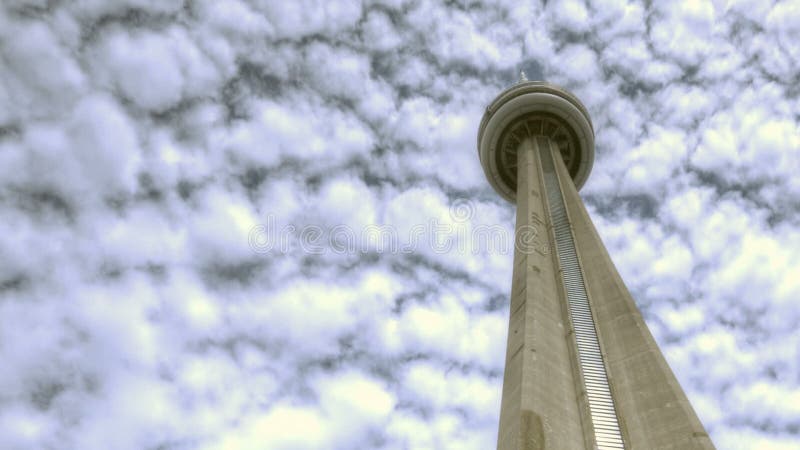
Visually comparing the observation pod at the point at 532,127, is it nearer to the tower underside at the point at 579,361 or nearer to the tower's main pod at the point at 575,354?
the tower's main pod at the point at 575,354

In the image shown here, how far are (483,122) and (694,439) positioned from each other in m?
18.9

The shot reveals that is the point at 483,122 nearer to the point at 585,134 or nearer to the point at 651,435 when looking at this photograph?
the point at 585,134

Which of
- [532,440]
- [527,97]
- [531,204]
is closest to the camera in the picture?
[532,440]

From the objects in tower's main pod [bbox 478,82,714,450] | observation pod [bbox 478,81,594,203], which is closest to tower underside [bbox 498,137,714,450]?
tower's main pod [bbox 478,82,714,450]

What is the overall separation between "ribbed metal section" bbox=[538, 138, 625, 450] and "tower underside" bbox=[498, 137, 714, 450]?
0.02 meters

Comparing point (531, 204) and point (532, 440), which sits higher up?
point (531, 204)

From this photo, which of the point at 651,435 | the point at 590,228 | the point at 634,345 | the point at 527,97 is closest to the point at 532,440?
the point at 651,435

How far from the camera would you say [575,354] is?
1203 cm

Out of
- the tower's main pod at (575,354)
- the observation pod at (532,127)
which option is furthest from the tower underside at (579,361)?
the observation pod at (532,127)

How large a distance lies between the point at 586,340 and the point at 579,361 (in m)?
0.85

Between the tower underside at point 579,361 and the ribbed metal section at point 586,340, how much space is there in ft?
0.08

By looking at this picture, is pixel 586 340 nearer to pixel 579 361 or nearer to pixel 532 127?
pixel 579 361

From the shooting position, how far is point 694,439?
914 cm

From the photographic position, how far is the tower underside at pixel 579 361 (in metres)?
9.62
